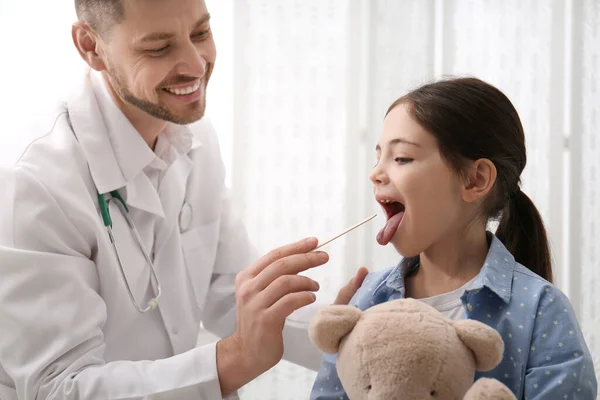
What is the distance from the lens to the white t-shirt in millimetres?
1241

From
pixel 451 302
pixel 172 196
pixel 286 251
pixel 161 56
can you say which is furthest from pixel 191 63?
pixel 451 302

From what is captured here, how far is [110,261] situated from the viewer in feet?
→ 4.96

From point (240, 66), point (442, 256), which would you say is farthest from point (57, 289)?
point (240, 66)

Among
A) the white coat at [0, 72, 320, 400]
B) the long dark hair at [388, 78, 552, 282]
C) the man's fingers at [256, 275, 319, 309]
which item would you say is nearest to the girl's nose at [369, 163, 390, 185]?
the long dark hair at [388, 78, 552, 282]

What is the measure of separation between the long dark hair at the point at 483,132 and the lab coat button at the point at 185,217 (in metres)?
0.69

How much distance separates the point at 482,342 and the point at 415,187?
1.21 feet

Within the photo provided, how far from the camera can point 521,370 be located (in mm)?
1116

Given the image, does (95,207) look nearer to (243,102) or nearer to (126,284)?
(126,284)

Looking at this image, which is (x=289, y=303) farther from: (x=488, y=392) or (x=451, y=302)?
(x=488, y=392)

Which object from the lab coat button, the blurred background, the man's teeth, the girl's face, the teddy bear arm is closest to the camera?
the teddy bear arm

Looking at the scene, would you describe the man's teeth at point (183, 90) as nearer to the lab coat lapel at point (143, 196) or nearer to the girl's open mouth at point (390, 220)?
the lab coat lapel at point (143, 196)

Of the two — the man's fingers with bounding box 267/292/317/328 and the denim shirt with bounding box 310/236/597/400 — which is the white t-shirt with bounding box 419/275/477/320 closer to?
the denim shirt with bounding box 310/236/597/400

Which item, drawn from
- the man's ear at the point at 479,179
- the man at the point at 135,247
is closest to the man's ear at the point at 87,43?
the man at the point at 135,247

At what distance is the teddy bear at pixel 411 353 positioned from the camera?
94 cm
